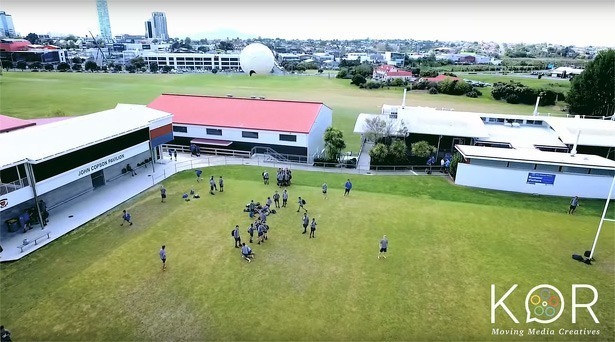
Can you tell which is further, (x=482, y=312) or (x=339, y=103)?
(x=339, y=103)

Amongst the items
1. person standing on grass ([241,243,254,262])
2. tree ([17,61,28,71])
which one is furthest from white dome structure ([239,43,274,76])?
person standing on grass ([241,243,254,262])

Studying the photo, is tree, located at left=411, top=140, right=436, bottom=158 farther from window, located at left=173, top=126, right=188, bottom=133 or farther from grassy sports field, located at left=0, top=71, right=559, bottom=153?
window, located at left=173, top=126, right=188, bottom=133

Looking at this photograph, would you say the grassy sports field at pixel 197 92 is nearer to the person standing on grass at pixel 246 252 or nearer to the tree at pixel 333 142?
the tree at pixel 333 142

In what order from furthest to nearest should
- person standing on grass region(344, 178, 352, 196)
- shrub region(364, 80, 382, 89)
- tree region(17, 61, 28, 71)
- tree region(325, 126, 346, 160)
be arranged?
tree region(17, 61, 28, 71), shrub region(364, 80, 382, 89), tree region(325, 126, 346, 160), person standing on grass region(344, 178, 352, 196)

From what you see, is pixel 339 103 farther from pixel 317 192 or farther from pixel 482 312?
pixel 482 312

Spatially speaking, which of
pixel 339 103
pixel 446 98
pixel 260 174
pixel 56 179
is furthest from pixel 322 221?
pixel 446 98

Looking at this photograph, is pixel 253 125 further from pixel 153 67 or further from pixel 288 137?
pixel 153 67
